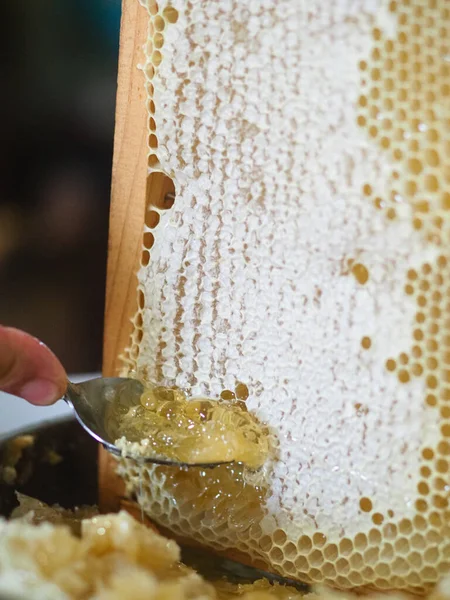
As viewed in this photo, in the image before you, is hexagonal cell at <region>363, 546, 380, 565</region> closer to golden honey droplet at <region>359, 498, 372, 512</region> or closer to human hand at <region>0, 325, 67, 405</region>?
golden honey droplet at <region>359, 498, 372, 512</region>

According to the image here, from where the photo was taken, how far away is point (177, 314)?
1.99 feet

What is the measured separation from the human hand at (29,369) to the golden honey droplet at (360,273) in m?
0.31

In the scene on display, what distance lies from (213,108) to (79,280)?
629 mm

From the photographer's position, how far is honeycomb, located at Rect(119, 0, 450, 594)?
19.3 inches

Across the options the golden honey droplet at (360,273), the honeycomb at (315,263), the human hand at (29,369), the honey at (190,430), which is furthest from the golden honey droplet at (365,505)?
the human hand at (29,369)

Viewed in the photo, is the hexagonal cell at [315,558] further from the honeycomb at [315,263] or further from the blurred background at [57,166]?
the blurred background at [57,166]

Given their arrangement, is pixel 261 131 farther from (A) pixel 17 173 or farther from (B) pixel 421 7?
(A) pixel 17 173

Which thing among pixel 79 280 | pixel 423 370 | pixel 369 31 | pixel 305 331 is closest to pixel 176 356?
pixel 305 331

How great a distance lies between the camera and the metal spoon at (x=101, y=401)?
0.59m

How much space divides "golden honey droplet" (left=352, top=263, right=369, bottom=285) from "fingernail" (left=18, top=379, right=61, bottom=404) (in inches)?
12.7

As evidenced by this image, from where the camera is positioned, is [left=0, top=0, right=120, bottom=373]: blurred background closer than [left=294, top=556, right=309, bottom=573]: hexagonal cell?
No

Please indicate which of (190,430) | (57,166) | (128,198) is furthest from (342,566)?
(57,166)

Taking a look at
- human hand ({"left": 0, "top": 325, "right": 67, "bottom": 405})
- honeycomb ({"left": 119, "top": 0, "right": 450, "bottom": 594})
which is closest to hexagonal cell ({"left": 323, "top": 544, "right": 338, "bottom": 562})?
honeycomb ({"left": 119, "top": 0, "right": 450, "bottom": 594})

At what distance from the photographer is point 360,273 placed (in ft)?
1.71
